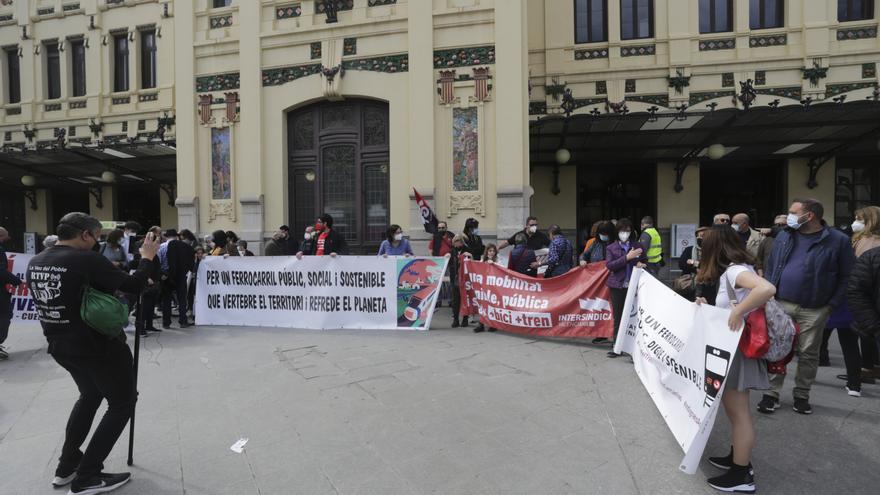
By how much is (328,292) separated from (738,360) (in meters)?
6.31

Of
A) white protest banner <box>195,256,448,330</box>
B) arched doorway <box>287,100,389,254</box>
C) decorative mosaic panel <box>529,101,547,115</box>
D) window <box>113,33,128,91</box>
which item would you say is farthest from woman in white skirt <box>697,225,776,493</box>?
window <box>113,33,128,91</box>

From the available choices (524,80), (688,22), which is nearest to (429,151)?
(524,80)

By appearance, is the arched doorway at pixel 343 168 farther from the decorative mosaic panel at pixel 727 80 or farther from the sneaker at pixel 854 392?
the decorative mosaic panel at pixel 727 80

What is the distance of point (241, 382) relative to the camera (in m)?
5.26

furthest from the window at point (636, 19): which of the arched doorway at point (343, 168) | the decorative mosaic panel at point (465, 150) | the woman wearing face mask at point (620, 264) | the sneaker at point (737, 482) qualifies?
the sneaker at point (737, 482)

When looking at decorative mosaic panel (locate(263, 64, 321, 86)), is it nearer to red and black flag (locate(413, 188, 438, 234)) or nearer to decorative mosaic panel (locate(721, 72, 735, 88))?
red and black flag (locate(413, 188, 438, 234))

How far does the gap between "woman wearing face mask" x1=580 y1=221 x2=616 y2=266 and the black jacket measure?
2.71 metres

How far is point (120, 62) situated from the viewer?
17.1 m

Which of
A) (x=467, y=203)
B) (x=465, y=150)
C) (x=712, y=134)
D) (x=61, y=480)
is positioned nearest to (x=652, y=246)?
(x=467, y=203)

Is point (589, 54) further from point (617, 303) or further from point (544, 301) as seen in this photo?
point (617, 303)

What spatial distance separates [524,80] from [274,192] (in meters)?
6.65

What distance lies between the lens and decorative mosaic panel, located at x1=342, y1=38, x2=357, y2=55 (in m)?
11.1

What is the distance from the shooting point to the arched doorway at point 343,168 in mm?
11359

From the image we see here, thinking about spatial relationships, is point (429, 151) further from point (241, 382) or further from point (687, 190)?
point (687, 190)
